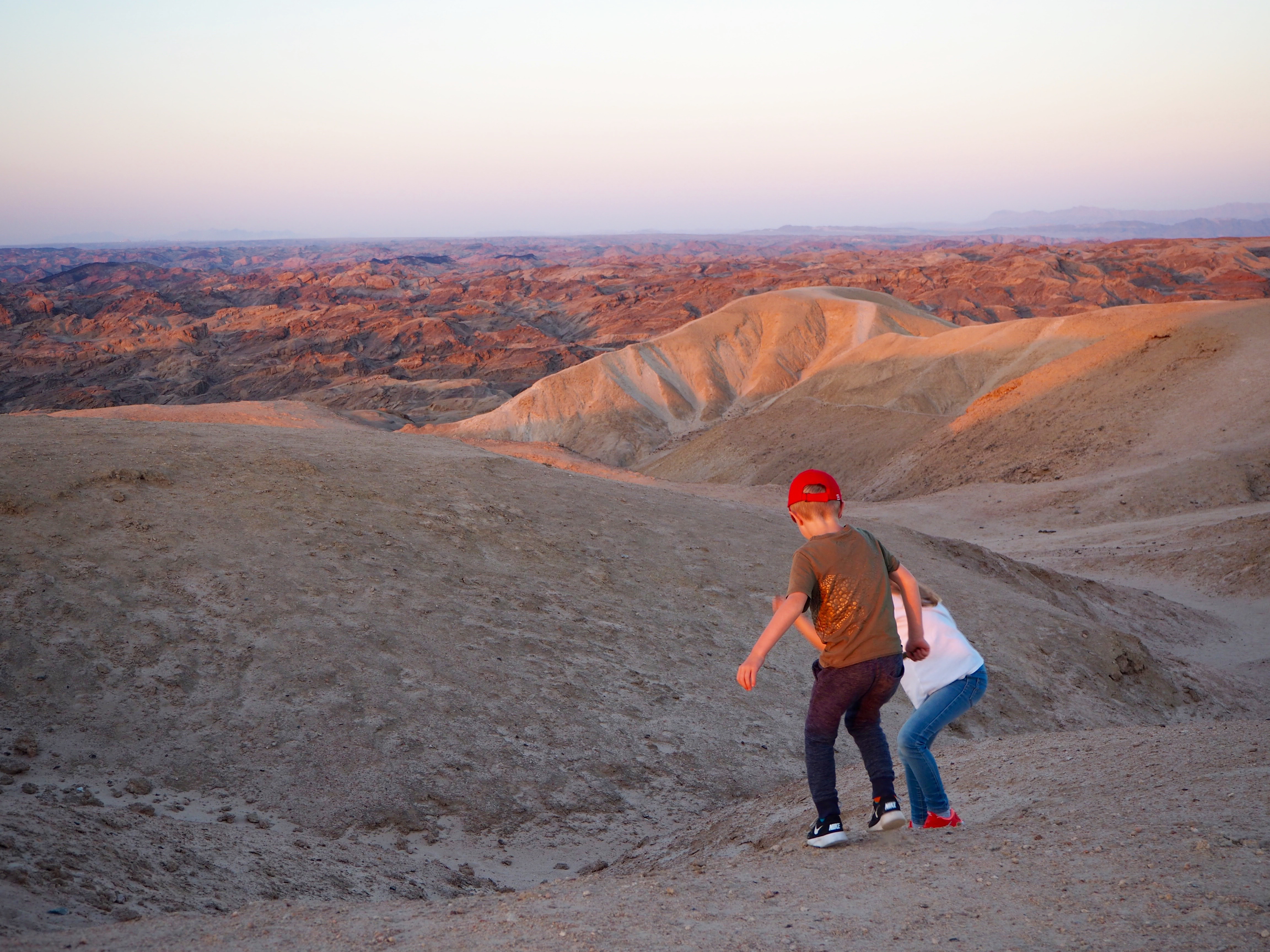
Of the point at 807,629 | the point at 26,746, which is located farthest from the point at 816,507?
the point at 26,746

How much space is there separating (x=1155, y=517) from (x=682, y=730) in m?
17.4

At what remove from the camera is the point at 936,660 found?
3875 millimetres

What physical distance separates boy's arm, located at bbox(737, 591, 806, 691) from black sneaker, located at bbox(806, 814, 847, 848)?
0.97 meters

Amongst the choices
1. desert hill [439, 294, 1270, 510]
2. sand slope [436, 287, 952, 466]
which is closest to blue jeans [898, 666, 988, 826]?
desert hill [439, 294, 1270, 510]

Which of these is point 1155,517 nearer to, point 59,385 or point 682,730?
point 682,730

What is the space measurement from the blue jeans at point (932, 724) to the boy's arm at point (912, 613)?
0.22 metres

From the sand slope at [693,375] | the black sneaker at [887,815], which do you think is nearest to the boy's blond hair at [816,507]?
the black sneaker at [887,815]

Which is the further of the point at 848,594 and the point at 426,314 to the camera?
the point at 426,314

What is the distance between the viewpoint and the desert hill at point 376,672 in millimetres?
5086

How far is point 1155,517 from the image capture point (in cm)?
2048

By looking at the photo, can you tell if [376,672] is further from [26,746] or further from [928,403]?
[928,403]

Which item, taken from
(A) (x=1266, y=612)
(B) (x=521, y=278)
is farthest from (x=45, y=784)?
(B) (x=521, y=278)

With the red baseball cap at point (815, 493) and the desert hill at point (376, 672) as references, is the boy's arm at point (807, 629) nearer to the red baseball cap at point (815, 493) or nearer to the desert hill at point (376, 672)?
the red baseball cap at point (815, 493)

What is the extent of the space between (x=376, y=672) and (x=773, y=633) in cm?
439
